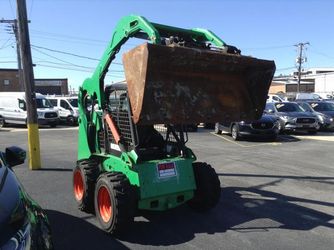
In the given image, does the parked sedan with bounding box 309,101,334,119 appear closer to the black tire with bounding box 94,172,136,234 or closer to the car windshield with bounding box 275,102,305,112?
the car windshield with bounding box 275,102,305,112

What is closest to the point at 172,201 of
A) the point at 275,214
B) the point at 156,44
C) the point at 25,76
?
the point at 275,214

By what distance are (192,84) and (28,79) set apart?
5.71 meters

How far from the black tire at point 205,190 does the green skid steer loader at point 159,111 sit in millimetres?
16

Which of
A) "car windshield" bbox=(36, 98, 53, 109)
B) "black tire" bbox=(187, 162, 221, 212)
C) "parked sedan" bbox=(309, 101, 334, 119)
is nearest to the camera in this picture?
"black tire" bbox=(187, 162, 221, 212)

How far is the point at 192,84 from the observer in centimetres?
616

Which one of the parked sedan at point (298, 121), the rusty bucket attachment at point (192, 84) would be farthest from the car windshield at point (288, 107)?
the rusty bucket attachment at point (192, 84)

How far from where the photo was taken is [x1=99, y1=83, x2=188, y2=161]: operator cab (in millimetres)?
6340

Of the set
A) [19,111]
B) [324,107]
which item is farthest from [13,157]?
[19,111]

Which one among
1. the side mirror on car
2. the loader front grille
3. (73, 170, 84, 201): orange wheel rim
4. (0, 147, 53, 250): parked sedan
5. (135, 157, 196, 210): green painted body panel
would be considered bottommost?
(73, 170, 84, 201): orange wheel rim

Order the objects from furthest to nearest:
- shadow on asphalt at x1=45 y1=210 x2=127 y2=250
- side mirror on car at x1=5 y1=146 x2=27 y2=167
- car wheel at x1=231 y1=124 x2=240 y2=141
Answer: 1. car wheel at x1=231 y1=124 x2=240 y2=141
2. shadow on asphalt at x1=45 y1=210 x2=127 y2=250
3. side mirror on car at x1=5 y1=146 x2=27 y2=167

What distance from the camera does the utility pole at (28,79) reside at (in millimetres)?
10445

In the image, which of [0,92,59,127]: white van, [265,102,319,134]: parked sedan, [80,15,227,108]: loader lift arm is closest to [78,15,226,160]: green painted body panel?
[80,15,227,108]: loader lift arm

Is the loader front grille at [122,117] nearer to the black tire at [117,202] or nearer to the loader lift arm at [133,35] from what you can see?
the loader lift arm at [133,35]

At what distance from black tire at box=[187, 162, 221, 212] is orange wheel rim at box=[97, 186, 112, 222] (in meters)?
1.47
